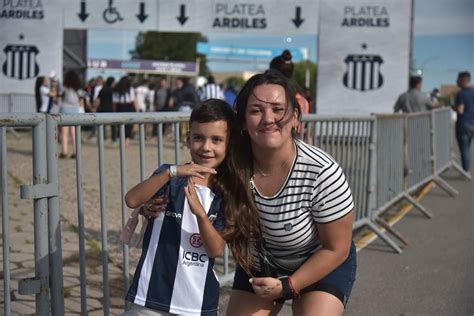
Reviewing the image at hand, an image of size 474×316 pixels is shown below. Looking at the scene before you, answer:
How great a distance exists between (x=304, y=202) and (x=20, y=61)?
11.9 metres

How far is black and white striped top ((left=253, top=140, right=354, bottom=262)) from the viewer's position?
3.09 m

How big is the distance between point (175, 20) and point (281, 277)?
10924 mm

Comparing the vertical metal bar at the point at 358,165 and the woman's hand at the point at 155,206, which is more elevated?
the woman's hand at the point at 155,206

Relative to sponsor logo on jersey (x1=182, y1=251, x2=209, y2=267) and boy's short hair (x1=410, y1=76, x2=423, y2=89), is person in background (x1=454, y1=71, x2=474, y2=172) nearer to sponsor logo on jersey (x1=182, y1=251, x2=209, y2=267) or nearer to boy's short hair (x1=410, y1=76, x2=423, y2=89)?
boy's short hair (x1=410, y1=76, x2=423, y2=89)

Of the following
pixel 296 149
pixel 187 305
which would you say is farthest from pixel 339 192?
pixel 187 305

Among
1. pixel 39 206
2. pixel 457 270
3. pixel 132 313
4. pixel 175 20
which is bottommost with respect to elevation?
pixel 457 270

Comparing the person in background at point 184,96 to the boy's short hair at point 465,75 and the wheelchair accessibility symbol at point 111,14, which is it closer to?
the wheelchair accessibility symbol at point 111,14

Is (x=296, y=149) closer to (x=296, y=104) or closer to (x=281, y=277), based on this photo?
(x=296, y=104)

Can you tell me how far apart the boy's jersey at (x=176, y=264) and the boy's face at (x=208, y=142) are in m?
0.13

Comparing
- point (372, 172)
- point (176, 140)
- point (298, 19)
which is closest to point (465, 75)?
point (298, 19)

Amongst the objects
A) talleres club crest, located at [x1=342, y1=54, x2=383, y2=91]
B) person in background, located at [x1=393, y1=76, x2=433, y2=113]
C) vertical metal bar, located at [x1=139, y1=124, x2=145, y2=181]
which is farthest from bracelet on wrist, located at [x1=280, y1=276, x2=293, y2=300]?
talleres club crest, located at [x1=342, y1=54, x2=383, y2=91]

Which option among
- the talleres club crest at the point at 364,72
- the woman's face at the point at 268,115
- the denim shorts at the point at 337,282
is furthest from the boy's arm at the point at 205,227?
the talleres club crest at the point at 364,72

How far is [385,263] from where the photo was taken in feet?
21.6

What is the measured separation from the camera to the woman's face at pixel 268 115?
3063 mm
